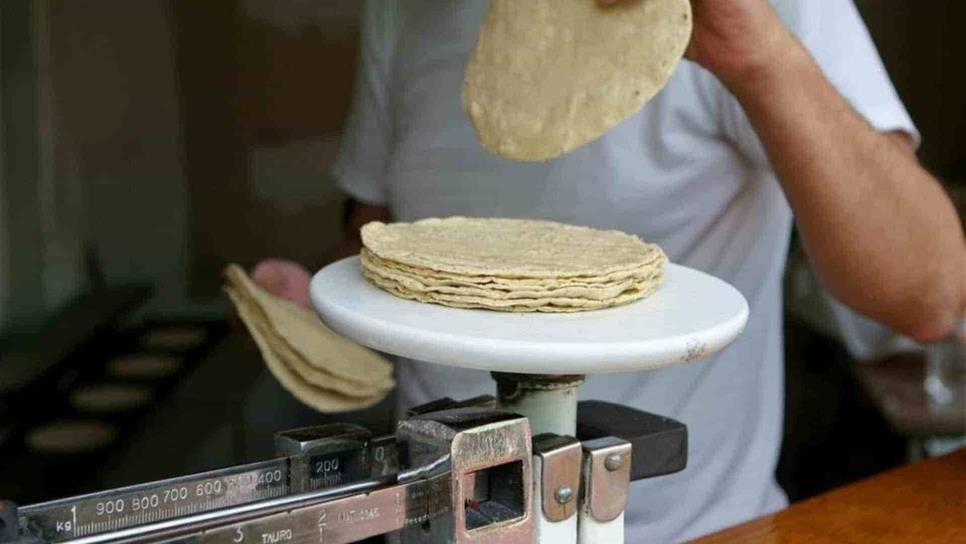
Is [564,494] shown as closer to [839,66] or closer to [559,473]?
[559,473]

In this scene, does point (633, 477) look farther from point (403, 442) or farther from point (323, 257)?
point (323, 257)

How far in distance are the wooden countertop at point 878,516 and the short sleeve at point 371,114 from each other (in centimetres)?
81

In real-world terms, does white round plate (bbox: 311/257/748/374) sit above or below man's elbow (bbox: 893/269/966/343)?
above

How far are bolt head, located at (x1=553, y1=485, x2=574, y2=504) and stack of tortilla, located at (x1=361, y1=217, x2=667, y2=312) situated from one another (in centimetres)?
14

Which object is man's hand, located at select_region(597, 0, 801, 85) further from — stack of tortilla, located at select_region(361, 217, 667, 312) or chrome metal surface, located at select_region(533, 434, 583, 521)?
chrome metal surface, located at select_region(533, 434, 583, 521)

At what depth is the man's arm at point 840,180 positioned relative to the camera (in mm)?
1225

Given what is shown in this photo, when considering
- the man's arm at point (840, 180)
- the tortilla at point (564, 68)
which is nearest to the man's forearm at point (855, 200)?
the man's arm at point (840, 180)

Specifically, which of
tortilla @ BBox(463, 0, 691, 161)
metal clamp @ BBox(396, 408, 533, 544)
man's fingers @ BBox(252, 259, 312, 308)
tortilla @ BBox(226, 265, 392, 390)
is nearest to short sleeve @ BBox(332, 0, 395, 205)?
man's fingers @ BBox(252, 259, 312, 308)

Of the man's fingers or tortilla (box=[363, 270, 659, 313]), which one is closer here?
tortilla (box=[363, 270, 659, 313])

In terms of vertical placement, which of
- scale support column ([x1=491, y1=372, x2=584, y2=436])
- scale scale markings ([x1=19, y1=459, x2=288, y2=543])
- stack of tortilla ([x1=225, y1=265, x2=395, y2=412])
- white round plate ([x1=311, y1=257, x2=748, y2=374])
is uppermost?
white round plate ([x1=311, y1=257, x2=748, y2=374])

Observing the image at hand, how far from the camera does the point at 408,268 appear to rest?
90 centimetres

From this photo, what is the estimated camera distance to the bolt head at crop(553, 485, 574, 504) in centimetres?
83

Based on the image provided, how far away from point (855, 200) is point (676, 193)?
0.24m

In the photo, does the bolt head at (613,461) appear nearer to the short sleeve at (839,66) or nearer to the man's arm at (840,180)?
the man's arm at (840,180)
